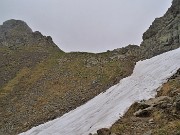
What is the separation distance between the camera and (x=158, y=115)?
2334cm

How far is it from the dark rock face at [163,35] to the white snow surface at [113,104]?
7408 millimetres

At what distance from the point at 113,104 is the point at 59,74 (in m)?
22.3

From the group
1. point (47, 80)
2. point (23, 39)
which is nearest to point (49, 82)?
point (47, 80)

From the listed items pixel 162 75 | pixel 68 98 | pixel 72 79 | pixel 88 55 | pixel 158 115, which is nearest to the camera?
pixel 158 115

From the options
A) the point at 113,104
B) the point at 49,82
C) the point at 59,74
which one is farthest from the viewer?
the point at 59,74

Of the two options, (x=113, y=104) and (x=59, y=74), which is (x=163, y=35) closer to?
(x=59, y=74)

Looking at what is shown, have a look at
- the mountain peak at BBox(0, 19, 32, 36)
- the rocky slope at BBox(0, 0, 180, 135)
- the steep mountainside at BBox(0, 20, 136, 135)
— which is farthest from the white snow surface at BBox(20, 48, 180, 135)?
the mountain peak at BBox(0, 19, 32, 36)

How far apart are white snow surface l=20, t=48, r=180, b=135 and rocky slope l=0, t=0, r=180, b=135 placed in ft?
13.9

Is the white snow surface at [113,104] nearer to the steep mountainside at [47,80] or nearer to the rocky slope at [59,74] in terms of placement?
the steep mountainside at [47,80]

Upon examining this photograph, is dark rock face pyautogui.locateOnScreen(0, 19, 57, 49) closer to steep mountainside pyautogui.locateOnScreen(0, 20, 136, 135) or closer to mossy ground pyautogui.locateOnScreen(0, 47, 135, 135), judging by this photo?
steep mountainside pyautogui.locateOnScreen(0, 20, 136, 135)

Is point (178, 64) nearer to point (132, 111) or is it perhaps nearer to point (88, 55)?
point (132, 111)

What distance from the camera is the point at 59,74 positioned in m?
53.4

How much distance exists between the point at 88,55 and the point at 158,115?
1487 inches

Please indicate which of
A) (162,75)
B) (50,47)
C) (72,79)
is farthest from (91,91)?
(50,47)
